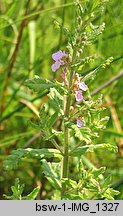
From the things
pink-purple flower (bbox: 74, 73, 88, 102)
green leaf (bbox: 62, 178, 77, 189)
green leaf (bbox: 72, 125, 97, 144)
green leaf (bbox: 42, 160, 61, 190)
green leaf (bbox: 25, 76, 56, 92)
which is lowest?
green leaf (bbox: 62, 178, 77, 189)

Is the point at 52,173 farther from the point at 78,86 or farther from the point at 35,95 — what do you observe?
the point at 35,95

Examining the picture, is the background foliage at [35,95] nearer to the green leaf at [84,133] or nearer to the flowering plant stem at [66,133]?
the flowering plant stem at [66,133]

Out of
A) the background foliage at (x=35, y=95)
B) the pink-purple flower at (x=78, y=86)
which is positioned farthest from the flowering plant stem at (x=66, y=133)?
the background foliage at (x=35, y=95)

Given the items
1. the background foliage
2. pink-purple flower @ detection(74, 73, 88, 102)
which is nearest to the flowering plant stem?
pink-purple flower @ detection(74, 73, 88, 102)

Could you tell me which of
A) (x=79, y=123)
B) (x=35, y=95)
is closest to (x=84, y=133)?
(x=79, y=123)

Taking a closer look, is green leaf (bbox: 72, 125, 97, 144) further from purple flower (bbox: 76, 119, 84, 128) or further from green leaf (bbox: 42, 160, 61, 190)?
green leaf (bbox: 42, 160, 61, 190)

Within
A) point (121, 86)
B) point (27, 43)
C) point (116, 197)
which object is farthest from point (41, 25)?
point (116, 197)
